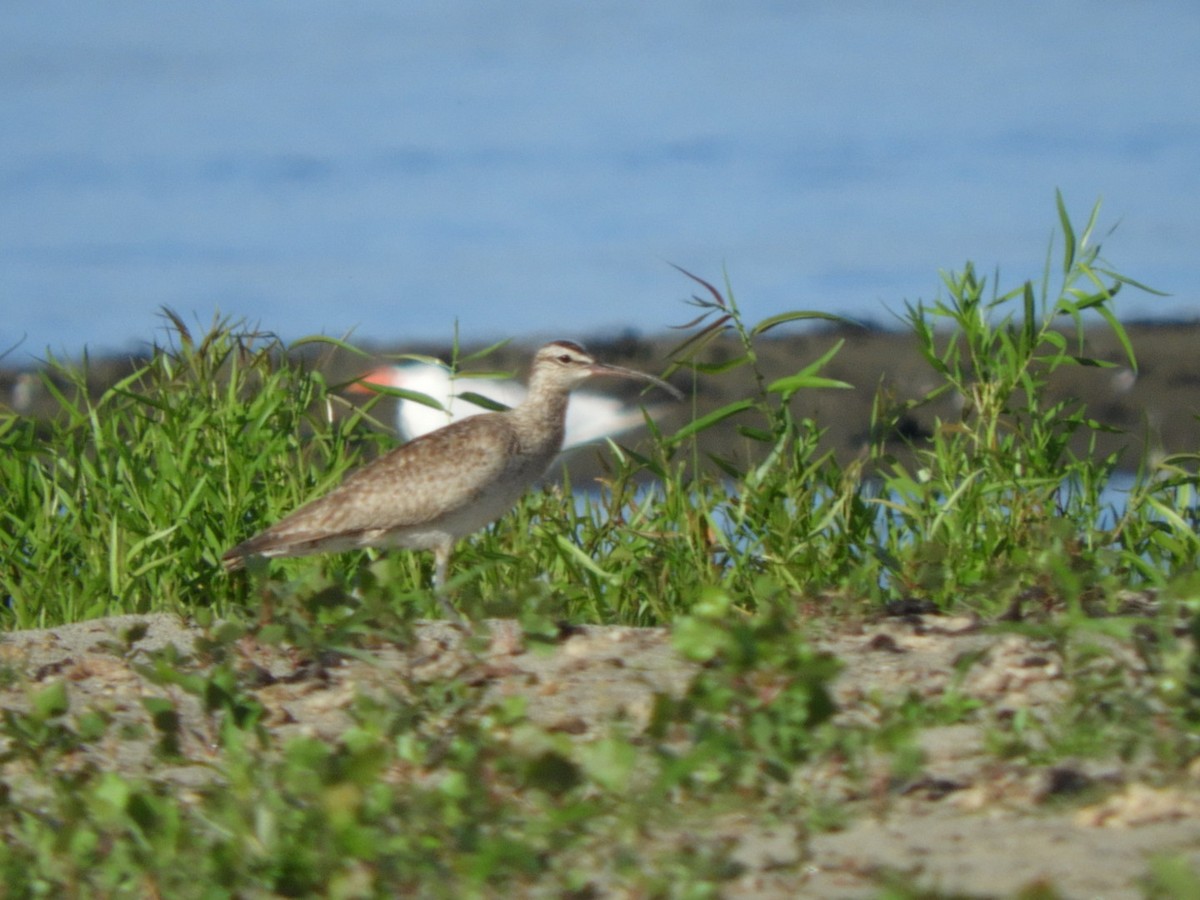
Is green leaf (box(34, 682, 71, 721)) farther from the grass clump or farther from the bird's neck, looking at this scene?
the bird's neck

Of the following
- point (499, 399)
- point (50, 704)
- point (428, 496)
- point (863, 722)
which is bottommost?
point (863, 722)

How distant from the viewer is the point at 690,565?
23.0 feet

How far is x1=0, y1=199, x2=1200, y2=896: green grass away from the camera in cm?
393

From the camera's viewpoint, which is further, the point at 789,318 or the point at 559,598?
the point at 789,318

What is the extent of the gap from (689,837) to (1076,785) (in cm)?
92

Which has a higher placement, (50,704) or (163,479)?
(163,479)

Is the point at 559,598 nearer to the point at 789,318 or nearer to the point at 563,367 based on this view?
the point at 789,318

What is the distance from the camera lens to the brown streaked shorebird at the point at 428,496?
7.48 metres

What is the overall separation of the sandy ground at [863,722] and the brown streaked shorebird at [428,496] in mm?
755

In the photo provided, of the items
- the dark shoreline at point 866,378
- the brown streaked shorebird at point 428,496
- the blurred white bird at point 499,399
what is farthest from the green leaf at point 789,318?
the dark shoreline at point 866,378

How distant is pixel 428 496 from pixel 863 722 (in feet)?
10.5

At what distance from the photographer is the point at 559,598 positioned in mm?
6625

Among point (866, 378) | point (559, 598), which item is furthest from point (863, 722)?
point (866, 378)

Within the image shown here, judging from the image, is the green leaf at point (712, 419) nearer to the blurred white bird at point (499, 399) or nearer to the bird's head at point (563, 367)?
the bird's head at point (563, 367)
